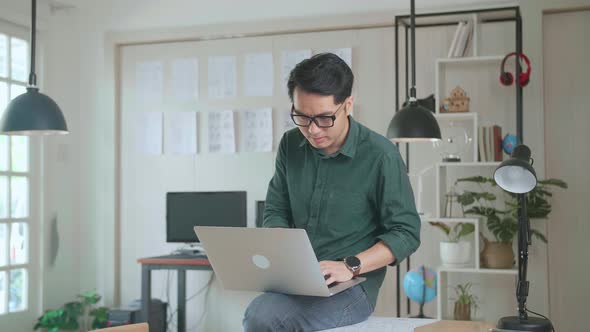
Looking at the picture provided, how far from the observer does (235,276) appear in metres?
1.89

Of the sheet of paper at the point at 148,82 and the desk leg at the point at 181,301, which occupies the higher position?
the sheet of paper at the point at 148,82

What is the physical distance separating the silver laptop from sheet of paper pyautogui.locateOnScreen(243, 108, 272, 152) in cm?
314

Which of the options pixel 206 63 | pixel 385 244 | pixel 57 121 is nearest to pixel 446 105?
pixel 206 63

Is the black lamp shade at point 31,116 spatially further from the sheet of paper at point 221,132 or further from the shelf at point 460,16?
the shelf at point 460,16

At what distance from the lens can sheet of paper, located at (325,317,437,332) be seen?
186 centimetres

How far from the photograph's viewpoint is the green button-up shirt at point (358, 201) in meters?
1.90

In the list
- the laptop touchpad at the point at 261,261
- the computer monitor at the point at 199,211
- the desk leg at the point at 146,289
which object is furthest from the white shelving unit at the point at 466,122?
the laptop touchpad at the point at 261,261

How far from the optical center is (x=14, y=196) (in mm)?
4750

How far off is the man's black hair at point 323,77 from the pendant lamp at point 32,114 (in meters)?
1.72

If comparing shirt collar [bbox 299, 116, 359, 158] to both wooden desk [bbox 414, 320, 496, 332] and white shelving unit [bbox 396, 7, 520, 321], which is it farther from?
white shelving unit [bbox 396, 7, 520, 321]

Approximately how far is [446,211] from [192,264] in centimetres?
165

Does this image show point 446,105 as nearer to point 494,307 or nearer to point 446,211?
point 446,211

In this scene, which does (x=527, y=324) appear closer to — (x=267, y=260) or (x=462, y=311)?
(x=462, y=311)

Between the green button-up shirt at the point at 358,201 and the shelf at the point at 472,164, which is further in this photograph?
the shelf at the point at 472,164
